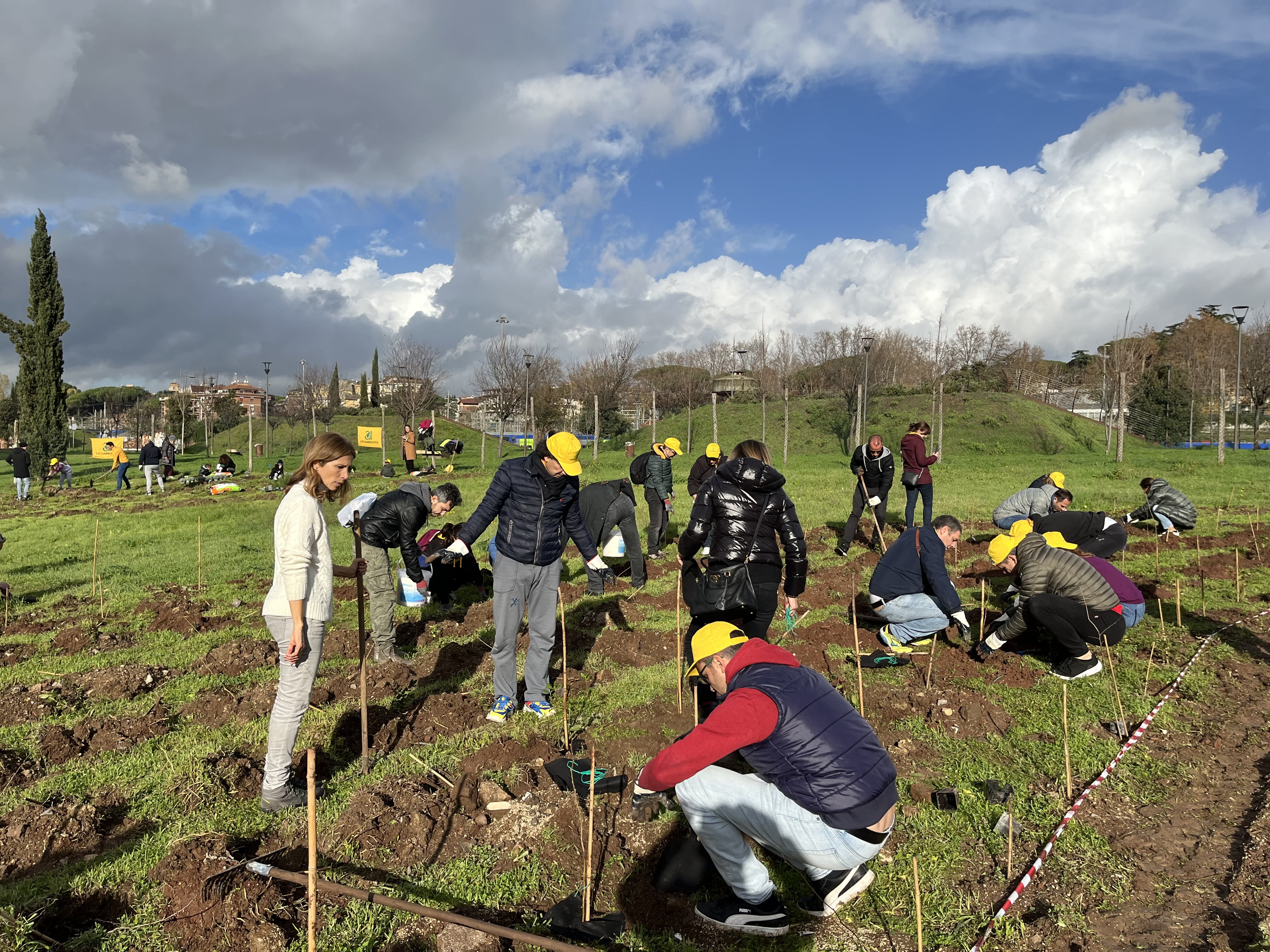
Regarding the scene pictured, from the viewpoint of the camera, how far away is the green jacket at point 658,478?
31.6 feet

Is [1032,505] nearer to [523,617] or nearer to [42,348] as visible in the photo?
[523,617]

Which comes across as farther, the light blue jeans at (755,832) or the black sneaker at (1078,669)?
the black sneaker at (1078,669)

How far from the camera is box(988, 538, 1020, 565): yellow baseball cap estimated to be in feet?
19.6

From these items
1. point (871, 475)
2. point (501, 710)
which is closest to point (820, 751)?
point (501, 710)

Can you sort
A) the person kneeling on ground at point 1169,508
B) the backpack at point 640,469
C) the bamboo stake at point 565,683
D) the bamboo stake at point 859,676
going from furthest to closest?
1. the person kneeling on ground at point 1169,508
2. the backpack at point 640,469
3. the bamboo stake at point 859,676
4. the bamboo stake at point 565,683

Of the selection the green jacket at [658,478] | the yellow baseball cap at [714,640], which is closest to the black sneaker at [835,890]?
the yellow baseball cap at [714,640]

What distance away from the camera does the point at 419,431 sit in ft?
88.8

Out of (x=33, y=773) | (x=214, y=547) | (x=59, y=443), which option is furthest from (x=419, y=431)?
(x=33, y=773)

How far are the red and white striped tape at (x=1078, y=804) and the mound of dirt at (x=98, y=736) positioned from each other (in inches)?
198

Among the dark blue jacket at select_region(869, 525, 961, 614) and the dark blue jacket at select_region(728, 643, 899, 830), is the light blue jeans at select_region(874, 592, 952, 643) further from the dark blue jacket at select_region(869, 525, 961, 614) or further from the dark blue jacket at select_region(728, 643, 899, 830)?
the dark blue jacket at select_region(728, 643, 899, 830)

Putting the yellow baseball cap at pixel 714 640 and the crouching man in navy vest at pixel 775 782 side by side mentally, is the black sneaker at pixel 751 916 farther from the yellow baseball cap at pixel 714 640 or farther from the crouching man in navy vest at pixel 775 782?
the yellow baseball cap at pixel 714 640

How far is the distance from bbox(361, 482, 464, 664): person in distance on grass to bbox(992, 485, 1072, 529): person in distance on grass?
24.5 feet

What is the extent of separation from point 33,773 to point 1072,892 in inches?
225

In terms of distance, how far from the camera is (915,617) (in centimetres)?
601
